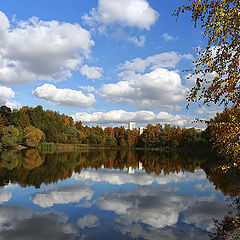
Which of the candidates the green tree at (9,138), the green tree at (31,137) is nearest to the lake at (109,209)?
the green tree at (9,138)

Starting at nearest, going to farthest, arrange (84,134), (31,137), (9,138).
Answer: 1. (9,138)
2. (31,137)
3. (84,134)

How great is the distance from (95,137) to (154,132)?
28.9 metres

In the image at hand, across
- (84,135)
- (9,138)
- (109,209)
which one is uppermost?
(84,135)

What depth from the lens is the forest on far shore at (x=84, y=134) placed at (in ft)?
283

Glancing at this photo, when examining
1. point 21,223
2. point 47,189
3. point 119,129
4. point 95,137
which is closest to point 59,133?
point 95,137

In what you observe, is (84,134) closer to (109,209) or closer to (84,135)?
(84,135)

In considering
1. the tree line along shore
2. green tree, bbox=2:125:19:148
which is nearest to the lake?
green tree, bbox=2:125:19:148

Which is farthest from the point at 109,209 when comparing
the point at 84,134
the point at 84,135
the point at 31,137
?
the point at 84,134

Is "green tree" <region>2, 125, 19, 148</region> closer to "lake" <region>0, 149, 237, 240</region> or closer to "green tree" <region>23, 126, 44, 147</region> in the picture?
"green tree" <region>23, 126, 44, 147</region>

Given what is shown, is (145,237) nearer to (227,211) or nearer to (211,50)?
(227,211)

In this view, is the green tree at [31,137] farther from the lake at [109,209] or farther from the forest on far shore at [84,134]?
the lake at [109,209]

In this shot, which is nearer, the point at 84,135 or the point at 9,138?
the point at 9,138

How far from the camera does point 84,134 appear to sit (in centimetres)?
11494

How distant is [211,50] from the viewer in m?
6.86
